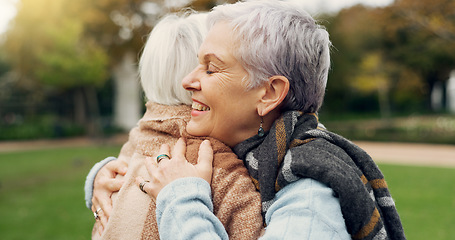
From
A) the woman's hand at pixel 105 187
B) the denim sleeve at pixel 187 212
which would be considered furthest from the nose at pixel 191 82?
the woman's hand at pixel 105 187

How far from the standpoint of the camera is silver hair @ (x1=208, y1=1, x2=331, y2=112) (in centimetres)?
151

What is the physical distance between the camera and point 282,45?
4.93 ft

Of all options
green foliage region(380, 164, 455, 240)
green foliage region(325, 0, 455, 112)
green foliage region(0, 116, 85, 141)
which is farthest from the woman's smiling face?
green foliage region(325, 0, 455, 112)

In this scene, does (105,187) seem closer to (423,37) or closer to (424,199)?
(424,199)

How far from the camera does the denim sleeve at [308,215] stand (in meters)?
1.28

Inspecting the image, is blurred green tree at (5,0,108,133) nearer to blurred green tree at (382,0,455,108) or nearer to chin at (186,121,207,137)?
blurred green tree at (382,0,455,108)

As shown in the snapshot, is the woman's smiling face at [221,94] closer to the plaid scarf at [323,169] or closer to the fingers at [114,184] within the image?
the plaid scarf at [323,169]

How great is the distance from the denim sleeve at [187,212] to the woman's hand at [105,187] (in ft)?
1.43

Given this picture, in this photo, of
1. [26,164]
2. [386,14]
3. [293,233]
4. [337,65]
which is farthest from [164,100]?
[337,65]

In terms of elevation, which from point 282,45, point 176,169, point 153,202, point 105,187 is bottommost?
point 105,187

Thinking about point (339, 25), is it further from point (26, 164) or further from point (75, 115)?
point (26, 164)

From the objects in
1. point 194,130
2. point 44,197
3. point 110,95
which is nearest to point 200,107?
point 194,130

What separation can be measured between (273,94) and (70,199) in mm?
6662

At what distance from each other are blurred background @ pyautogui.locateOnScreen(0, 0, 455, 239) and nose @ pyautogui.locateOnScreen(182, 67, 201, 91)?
0.85 meters
